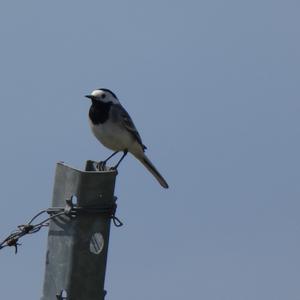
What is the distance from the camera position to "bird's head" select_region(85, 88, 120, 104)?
16.2m

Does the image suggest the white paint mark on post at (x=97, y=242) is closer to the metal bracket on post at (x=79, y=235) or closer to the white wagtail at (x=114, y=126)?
the metal bracket on post at (x=79, y=235)

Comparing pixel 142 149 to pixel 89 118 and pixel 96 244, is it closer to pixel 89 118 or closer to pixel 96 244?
pixel 89 118

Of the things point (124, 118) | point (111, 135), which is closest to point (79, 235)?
point (111, 135)

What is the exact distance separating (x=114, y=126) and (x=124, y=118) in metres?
0.43

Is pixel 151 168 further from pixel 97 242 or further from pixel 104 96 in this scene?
pixel 97 242

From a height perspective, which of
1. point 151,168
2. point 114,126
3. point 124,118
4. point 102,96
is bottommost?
point 151,168

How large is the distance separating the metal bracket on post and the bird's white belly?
26.3 ft

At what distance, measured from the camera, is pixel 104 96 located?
16.2 m

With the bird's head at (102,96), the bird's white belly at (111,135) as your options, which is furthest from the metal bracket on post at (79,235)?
the bird's head at (102,96)

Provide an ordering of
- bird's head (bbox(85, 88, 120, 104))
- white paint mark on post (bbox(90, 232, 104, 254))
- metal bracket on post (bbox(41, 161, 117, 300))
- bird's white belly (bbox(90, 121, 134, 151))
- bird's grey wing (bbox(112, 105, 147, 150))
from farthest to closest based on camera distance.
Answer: bird's head (bbox(85, 88, 120, 104)) → bird's grey wing (bbox(112, 105, 147, 150)) → bird's white belly (bbox(90, 121, 134, 151)) → white paint mark on post (bbox(90, 232, 104, 254)) → metal bracket on post (bbox(41, 161, 117, 300))

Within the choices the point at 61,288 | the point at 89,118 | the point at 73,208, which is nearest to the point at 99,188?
the point at 73,208

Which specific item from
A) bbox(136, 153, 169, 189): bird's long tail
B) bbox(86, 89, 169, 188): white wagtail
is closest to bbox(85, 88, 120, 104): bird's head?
bbox(86, 89, 169, 188): white wagtail

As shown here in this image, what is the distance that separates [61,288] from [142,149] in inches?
365

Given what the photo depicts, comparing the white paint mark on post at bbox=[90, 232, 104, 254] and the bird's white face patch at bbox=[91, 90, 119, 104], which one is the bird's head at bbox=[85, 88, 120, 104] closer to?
the bird's white face patch at bbox=[91, 90, 119, 104]
